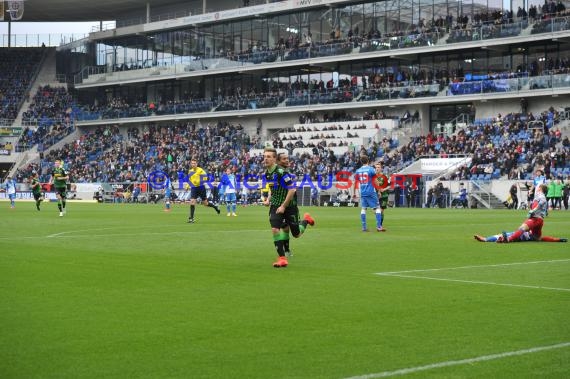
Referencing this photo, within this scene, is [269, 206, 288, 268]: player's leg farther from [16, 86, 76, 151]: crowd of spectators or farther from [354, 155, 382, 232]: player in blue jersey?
[16, 86, 76, 151]: crowd of spectators

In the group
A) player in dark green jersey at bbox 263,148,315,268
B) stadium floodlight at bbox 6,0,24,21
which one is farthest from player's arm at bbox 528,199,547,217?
stadium floodlight at bbox 6,0,24,21

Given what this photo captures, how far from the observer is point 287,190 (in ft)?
49.1

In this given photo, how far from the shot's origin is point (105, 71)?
294ft

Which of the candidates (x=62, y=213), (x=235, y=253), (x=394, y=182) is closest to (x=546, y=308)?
(x=235, y=253)

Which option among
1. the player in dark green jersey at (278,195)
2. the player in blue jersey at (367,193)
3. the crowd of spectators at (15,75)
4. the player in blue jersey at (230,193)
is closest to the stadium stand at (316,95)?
the crowd of spectators at (15,75)

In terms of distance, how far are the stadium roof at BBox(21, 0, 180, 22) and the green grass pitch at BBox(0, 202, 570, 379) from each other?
7162 cm

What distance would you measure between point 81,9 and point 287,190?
8049cm

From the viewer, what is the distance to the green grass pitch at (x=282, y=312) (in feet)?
23.3

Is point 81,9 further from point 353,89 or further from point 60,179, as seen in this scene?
point 60,179

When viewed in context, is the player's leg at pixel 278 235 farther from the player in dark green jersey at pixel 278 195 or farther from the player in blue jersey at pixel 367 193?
the player in blue jersey at pixel 367 193

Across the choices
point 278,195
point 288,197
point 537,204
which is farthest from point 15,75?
point 288,197

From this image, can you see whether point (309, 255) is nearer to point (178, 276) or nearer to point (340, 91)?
point (178, 276)

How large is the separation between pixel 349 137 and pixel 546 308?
2165 inches

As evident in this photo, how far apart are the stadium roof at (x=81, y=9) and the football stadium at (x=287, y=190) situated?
49cm
